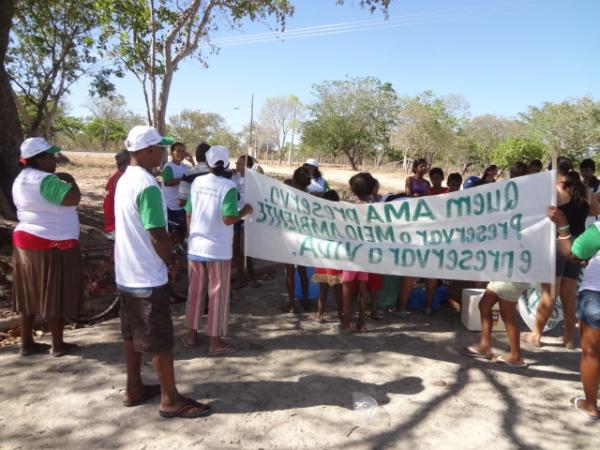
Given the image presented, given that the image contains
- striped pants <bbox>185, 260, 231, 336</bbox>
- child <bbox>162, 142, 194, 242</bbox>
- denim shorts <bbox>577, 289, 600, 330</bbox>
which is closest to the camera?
denim shorts <bbox>577, 289, 600, 330</bbox>

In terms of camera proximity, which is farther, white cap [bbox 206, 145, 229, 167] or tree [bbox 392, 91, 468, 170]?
tree [bbox 392, 91, 468, 170]

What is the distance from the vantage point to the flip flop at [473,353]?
417 centimetres

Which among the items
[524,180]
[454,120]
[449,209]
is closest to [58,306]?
[449,209]

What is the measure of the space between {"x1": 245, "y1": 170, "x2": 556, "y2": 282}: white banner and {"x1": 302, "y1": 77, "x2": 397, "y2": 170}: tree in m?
40.5

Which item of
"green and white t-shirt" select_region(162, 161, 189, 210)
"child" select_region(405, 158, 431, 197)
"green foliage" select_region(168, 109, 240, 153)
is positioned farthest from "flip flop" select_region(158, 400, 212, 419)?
"green foliage" select_region(168, 109, 240, 153)

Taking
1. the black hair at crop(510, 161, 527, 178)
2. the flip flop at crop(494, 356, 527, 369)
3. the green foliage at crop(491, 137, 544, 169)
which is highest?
the green foliage at crop(491, 137, 544, 169)

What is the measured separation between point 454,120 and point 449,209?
1740 inches

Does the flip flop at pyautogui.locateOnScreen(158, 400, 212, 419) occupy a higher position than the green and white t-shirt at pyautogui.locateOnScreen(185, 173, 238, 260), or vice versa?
the green and white t-shirt at pyautogui.locateOnScreen(185, 173, 238, 260)

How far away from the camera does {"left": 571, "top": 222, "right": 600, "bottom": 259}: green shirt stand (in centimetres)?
292

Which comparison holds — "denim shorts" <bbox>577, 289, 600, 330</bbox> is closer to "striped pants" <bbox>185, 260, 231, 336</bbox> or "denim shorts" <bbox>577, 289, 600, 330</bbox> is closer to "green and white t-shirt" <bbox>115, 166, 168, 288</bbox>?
"striped pants" <bbox>185, 260, 231, 336</bbox>

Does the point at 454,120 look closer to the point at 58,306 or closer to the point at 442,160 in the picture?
the point at 442,160

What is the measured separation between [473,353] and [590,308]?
54.3 inches

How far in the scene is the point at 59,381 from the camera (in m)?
3.59

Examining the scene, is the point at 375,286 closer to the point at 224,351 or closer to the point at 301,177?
the point at 301,177
